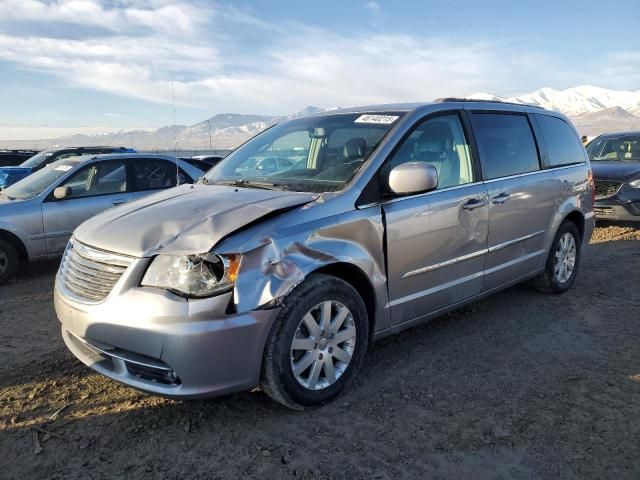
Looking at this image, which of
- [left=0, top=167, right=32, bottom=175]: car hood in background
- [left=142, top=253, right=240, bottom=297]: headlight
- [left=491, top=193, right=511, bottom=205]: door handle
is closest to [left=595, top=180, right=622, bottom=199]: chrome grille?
[left=491, top=193, right=511, bottom=205]: door handle

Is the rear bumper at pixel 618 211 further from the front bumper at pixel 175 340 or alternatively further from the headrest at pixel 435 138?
the front bumper at pixel 175 340

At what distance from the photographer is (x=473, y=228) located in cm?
385

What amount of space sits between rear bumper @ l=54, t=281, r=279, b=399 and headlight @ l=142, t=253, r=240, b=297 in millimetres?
51

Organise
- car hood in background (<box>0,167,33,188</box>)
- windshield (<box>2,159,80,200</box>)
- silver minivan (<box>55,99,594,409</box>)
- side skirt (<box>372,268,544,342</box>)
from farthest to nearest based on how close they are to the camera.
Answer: car hood in background (<box>0,167,33,188</box>) → windshield (<box>2,159,80,200</box>) → side skirt (<box>372,268,544,342</box>) → silver minivan (<box>55,99,594,409</box>)

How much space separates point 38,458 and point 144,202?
5.34 ft

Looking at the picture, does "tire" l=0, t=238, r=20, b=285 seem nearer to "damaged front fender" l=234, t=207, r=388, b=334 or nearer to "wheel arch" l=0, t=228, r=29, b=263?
"wheel arch" l=0, t=228, r=29, b=263

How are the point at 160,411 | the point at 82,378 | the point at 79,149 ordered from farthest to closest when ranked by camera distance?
1. the point at 79,149
2. the point at 82,378
3. the point at 160,411

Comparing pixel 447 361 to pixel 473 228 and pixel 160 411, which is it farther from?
pixel 160 411

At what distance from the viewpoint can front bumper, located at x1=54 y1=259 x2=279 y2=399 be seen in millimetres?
2521

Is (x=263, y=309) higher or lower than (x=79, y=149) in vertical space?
lower

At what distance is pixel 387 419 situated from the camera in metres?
2.91

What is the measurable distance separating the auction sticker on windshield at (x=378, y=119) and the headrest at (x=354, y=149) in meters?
0.23

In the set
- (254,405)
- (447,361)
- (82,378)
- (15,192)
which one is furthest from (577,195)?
(15,192)

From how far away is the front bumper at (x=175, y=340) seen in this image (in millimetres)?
2521
